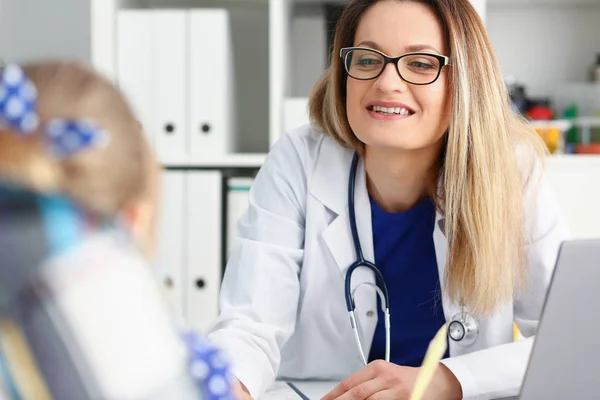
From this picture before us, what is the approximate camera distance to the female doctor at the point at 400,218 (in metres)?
1.24

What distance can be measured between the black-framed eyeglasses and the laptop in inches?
21.1

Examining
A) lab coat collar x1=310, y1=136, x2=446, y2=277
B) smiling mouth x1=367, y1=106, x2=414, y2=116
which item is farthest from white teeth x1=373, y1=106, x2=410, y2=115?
lab coat collar x1=310, y1=136, x2=446, y2=277

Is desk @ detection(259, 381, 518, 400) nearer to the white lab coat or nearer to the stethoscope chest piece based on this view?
the white lab coat

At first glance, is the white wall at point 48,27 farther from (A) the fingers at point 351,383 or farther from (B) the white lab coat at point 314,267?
(A) the fingers at point 351,383

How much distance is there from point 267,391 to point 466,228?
Answer: 0.42 m

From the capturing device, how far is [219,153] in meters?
2.31

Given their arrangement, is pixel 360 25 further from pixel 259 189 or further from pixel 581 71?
pixel 581 71

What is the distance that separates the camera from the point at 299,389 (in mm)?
1150

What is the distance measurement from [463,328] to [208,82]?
4.21 ft

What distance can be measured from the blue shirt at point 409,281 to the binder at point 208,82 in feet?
3.31

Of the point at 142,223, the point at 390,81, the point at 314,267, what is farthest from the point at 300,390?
the point at 142,223

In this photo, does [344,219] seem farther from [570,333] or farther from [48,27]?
[48,27]

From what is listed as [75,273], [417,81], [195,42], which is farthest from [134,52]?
[75,273]

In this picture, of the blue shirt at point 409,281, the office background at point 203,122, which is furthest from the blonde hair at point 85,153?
the office background at point 203,122
